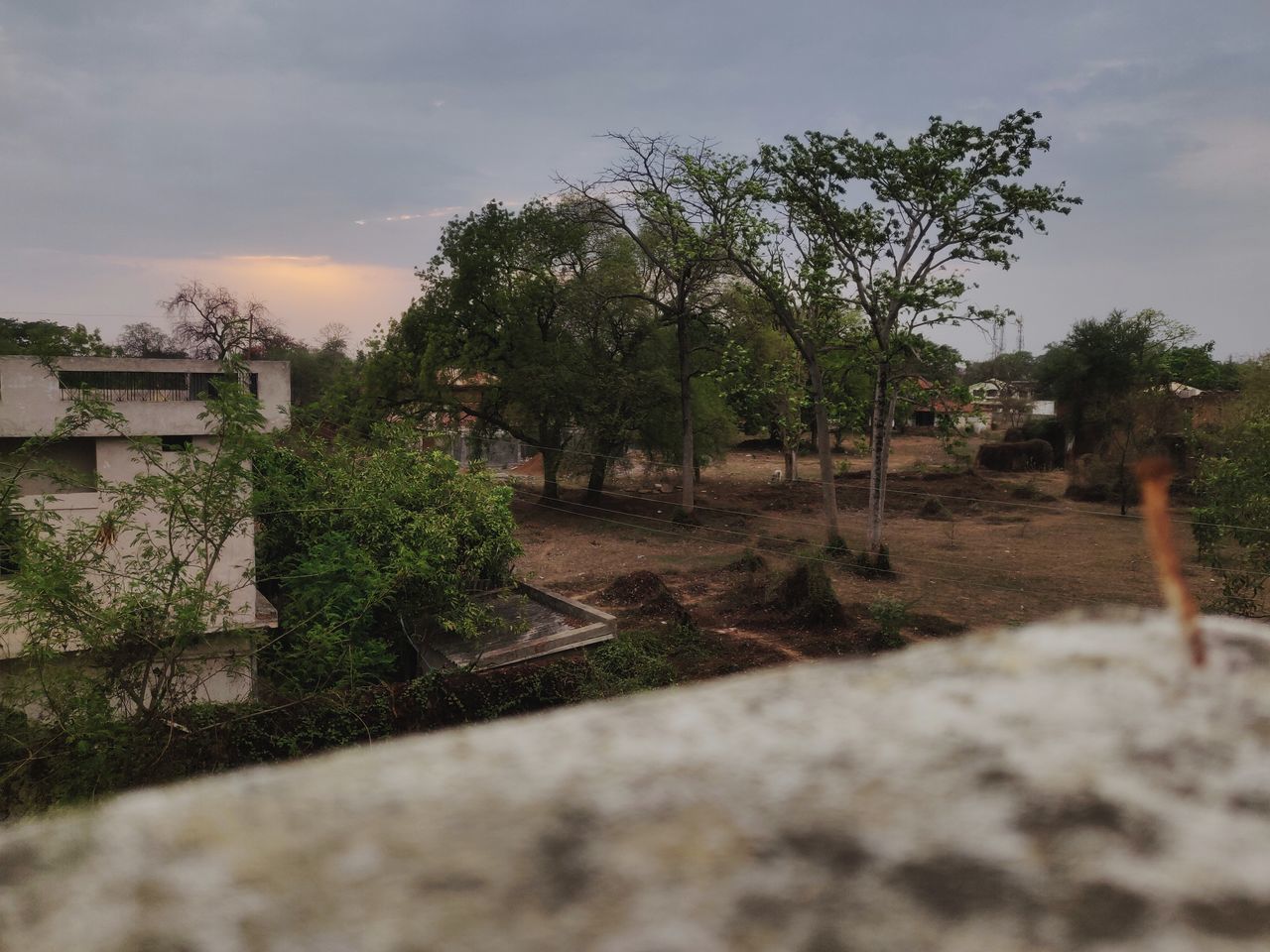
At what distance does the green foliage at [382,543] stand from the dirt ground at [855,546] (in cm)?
411

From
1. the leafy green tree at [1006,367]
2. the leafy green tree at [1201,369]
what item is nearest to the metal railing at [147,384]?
the leafy green tree at [1201,369]

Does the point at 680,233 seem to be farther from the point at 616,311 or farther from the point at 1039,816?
the point at 1039,816

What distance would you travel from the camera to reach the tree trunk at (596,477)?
2808 centimetres

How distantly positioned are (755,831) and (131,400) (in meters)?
11.2

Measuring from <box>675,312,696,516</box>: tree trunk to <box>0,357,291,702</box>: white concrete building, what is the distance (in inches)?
639

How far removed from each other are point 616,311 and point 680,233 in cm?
547

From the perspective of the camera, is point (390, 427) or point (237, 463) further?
point (390, 427)

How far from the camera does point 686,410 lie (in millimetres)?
26953

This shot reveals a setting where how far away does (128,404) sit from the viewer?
1016cm

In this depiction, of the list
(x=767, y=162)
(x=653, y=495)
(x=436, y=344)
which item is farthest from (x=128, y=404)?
(x=653, y=495)

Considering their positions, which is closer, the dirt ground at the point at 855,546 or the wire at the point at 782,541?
the dirt ground at the point at 855,546

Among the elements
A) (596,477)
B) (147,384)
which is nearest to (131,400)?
(147,384)

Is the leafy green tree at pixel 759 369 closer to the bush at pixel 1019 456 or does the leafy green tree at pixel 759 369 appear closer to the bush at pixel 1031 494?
the bush at pixel 1031 494

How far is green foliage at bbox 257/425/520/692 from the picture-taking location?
10531 mm
